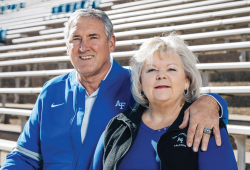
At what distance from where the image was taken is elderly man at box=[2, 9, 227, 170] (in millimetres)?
1053

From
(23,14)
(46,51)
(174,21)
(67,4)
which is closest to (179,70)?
(174,21)

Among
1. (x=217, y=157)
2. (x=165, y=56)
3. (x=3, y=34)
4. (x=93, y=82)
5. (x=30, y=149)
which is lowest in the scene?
(x=30, y=149)

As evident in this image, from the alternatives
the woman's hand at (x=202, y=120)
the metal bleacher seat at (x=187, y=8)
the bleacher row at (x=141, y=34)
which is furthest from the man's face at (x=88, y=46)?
the metal bleacher seat at (x=187, y=8)

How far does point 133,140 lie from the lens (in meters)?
0.86

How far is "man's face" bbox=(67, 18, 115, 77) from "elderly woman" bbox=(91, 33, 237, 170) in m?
0.22

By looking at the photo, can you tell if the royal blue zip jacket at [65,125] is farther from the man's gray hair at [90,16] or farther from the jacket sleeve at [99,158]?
the man's gray hair at [90,16]

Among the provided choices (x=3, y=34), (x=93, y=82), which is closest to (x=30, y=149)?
(x=93, y=82)

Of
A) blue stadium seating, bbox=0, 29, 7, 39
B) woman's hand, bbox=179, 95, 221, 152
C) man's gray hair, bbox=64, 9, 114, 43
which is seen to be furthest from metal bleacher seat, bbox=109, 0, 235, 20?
woman's hand, bbox=179, 95, 221, 152

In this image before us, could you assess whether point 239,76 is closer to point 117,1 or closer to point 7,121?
point 7,121

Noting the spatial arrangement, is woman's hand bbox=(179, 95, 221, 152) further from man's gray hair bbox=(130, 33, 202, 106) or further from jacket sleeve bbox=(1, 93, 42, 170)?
jacket sleeve bbox=(1, 93, 42, 170)

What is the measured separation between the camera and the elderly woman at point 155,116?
2.58 feet

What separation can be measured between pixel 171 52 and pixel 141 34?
1.99 meters

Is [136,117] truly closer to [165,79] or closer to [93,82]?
[165,79]

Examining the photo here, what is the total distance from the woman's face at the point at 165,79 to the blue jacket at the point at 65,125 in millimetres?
242
